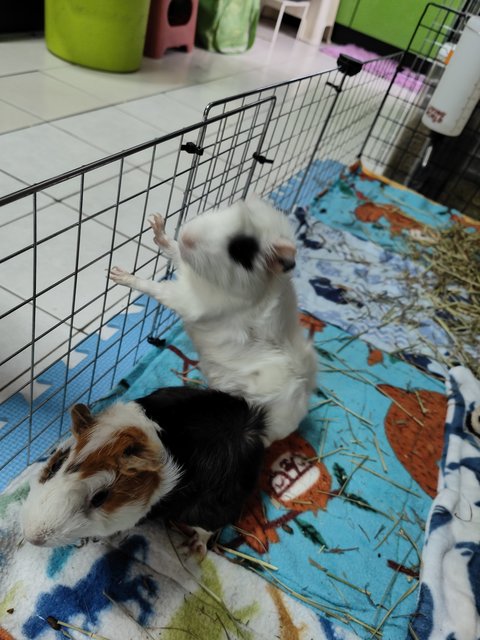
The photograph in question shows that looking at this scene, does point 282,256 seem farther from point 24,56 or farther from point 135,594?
point 24,56

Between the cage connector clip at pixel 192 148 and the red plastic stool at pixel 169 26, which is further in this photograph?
the red plastic stool at pixel 169 26

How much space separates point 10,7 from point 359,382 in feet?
11.4

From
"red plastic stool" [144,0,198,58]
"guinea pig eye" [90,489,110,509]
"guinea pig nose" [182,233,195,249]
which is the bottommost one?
"red plastic stool" [144,0,198,58]

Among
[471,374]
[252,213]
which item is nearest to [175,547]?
[252,213]

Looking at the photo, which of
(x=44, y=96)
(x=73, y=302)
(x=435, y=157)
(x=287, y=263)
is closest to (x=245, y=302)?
(x=287, y=263)

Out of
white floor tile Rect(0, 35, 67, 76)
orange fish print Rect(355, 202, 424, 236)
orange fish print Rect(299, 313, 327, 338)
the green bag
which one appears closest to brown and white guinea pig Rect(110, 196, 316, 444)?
orange fish print Rect(299, 313, 327, 338)

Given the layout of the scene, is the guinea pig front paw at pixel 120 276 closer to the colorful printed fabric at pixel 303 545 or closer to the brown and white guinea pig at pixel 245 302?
the brown and white guinea pig at pixel 245 302

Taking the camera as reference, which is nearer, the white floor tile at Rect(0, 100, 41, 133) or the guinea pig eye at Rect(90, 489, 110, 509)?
the guinea pig eye at Rect(90, 489, 110, 509)

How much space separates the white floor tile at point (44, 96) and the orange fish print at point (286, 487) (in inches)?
86.7

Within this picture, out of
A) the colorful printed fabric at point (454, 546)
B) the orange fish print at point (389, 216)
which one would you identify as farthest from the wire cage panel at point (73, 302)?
the orange fish print at point (389, 216)

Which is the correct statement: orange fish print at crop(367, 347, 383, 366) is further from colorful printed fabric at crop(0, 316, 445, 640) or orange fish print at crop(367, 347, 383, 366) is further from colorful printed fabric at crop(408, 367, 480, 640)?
colorful printed fabric at crop(408, 367, 480, 640)

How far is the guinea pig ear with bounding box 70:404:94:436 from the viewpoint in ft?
3.18

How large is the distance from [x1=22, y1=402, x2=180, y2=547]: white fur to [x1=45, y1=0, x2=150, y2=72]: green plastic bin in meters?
3.16

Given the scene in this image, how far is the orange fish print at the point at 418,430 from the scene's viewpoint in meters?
1.64
